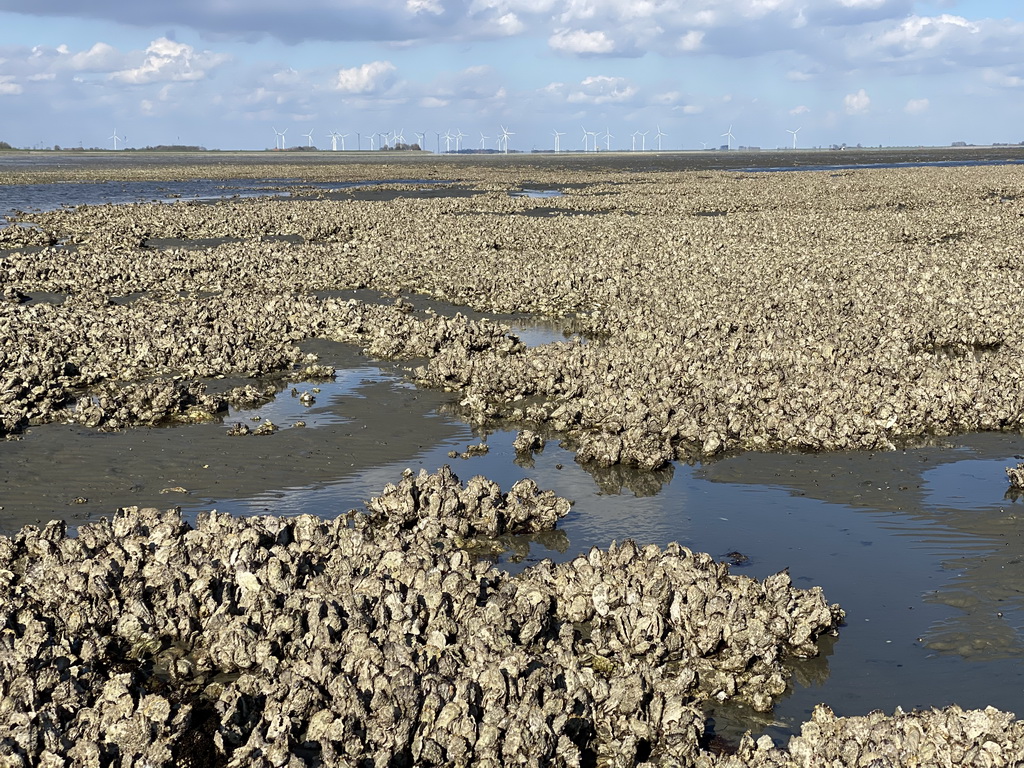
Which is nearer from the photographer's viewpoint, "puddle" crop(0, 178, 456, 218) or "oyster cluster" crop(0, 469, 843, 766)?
"oyster cluster" crop(0, 469, 843, 766)

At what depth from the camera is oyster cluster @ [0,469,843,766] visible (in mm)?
5508

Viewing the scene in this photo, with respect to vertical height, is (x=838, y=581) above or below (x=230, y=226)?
below

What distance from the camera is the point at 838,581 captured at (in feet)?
27.0

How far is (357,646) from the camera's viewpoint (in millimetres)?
6285

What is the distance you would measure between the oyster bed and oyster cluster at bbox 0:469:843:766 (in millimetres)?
27

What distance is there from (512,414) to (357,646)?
7.33 meters

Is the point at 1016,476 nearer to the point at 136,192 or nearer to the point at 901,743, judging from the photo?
the point at 901,743

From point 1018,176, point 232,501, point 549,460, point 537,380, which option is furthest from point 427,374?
point 1018,176

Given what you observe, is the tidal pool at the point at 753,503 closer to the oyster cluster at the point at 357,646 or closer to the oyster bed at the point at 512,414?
the oyster bed at the point at 512,414

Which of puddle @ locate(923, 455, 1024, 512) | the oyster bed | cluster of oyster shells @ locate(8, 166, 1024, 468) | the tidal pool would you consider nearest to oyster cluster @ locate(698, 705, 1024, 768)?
the oyster bed

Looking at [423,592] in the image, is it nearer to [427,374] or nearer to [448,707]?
[448,707]

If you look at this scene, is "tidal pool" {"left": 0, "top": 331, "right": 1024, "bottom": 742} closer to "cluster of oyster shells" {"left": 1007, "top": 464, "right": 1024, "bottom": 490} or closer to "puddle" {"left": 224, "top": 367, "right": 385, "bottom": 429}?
"puddle" {"left": 224, "top": 367, "right": 385, "bottom": 429}

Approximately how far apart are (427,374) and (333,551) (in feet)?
22.8

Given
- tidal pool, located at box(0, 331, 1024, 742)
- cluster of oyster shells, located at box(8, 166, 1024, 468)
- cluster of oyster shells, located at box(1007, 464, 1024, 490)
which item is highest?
cluster of oyster shells, located at box(8, 166, 1024, 468)
